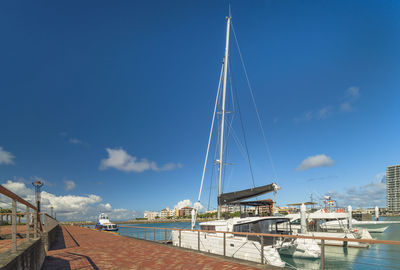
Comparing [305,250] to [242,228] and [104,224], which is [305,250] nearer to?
[242,228]

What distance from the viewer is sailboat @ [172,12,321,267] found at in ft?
38.5

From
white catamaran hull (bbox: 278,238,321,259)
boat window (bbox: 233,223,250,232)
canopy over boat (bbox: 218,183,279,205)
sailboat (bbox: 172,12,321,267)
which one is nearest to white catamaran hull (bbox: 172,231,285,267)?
sailboat (bbox: 172,12,321,267)

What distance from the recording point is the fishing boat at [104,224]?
3928 centimetres

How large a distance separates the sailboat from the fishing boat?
85.5 feet

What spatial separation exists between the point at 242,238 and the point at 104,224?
34.3 meters

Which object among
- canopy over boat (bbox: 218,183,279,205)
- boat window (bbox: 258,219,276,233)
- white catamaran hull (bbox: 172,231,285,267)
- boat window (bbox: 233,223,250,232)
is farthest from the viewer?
canopy over boat (bbox: 218,183,279,205)

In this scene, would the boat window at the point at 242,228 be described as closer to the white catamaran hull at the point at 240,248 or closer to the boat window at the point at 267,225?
the boat window at the point at 267,225

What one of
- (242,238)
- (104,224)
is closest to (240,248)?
(242,238)

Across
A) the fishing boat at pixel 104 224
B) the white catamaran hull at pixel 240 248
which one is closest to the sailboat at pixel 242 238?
the white catamaran hull at pixel 240 248

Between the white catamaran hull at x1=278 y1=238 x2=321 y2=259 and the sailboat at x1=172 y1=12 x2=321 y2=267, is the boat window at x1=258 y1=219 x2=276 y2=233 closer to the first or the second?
the sailboat at x1=172 y1=12 x2=321 y2=267

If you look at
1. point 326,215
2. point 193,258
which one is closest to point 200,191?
point 193,258

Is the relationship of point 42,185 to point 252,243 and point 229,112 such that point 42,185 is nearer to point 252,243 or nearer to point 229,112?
point 229,112

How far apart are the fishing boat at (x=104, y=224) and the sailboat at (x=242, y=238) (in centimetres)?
2606

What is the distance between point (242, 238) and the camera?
12.4 metres
